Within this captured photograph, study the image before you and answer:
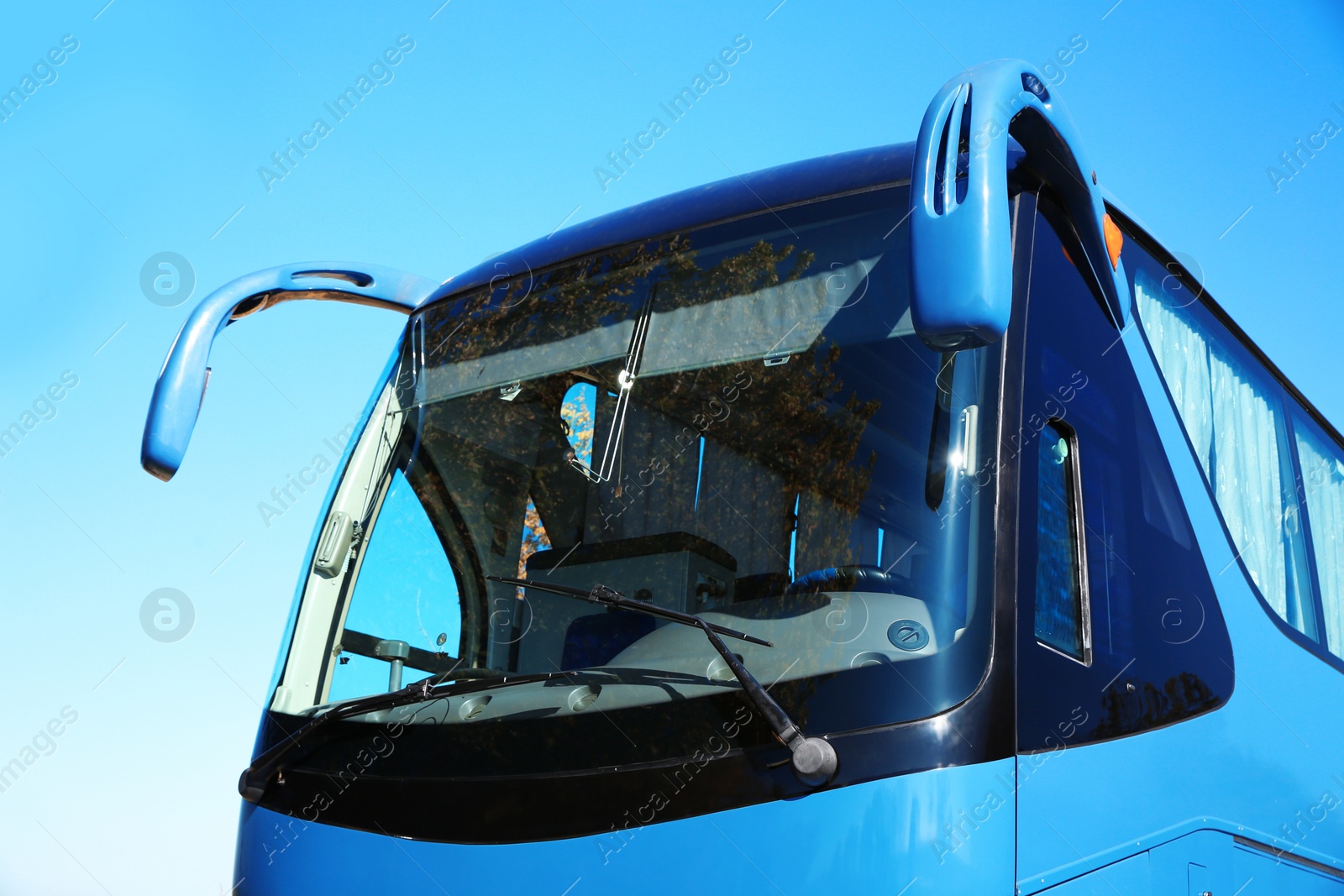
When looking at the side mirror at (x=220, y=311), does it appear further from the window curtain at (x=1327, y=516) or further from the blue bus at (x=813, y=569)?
the window curtain at (x=1327, y=516)

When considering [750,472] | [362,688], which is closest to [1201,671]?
[750,472]

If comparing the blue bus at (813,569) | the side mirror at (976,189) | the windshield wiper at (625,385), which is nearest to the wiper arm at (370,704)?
the blue bus at (813,569)

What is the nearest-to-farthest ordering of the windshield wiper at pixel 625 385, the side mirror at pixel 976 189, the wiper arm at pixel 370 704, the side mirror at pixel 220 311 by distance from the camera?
the side mirror at pixel 976 189
the wiper arm at pixel 370 704
the side mirror at pixel 220 311
the windshield wiper at pixel 625 385

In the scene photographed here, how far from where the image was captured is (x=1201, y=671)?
247 centimetres

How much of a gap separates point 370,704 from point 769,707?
1.02 metres

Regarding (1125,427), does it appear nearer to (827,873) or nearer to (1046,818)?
Answer: (1046,818)

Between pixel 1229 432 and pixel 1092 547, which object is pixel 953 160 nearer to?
pixel 1092 547

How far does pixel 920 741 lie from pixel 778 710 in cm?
25

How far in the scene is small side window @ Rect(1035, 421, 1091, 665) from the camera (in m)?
2.19

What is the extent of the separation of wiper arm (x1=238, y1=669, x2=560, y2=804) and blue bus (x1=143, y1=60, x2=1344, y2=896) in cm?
1

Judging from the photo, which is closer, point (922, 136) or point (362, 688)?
point (922, 136)

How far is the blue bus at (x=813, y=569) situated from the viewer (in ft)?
6.44

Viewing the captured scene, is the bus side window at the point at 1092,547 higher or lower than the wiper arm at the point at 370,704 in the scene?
higher

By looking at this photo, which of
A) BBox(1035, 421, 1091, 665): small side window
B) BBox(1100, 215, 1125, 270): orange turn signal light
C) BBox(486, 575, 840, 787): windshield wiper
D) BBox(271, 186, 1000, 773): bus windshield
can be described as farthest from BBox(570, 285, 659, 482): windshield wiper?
BBox(1100, 215, 1125, 270): orange turn signal light
